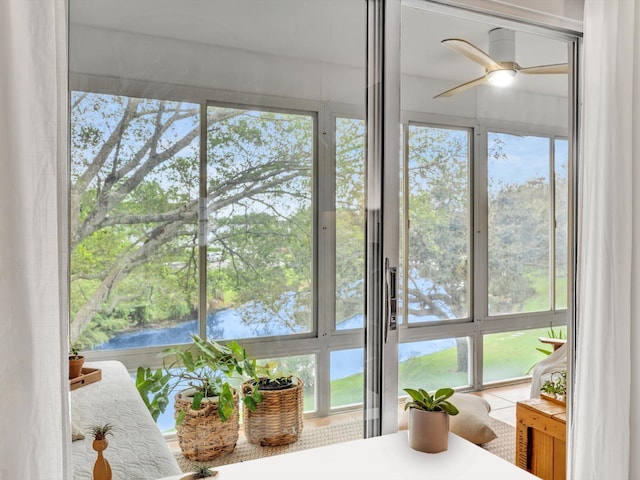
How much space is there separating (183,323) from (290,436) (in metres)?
0.54

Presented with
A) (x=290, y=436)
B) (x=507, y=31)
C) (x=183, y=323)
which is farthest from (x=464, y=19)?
(x=290, y=436)

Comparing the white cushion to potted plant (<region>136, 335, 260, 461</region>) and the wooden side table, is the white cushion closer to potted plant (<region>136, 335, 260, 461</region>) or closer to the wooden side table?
the wooden side table

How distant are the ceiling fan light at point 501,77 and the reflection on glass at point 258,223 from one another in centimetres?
85

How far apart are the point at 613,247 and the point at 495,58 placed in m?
0.87

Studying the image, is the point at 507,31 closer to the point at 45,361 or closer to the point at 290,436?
the point at 290,436

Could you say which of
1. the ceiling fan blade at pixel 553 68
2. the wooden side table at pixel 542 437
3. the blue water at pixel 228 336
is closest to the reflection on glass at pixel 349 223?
the blue water at pixel 228 336

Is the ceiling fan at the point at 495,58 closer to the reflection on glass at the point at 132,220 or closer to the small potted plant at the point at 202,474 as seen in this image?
the reflection on glass at the point at 132,220

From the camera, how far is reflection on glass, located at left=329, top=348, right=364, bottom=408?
165cm

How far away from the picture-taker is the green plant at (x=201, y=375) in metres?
1.39

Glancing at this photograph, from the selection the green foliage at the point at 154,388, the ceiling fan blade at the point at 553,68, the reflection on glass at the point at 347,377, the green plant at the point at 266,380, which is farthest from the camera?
the ceiling fan blade at the point at 553,68

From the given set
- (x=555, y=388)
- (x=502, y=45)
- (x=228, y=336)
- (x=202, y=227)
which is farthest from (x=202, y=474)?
(x=502, y=45)

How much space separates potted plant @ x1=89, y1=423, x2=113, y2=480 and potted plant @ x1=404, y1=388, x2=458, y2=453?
3.02ft

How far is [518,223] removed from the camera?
2035 mm

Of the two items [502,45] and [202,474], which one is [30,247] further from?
[502,45]
